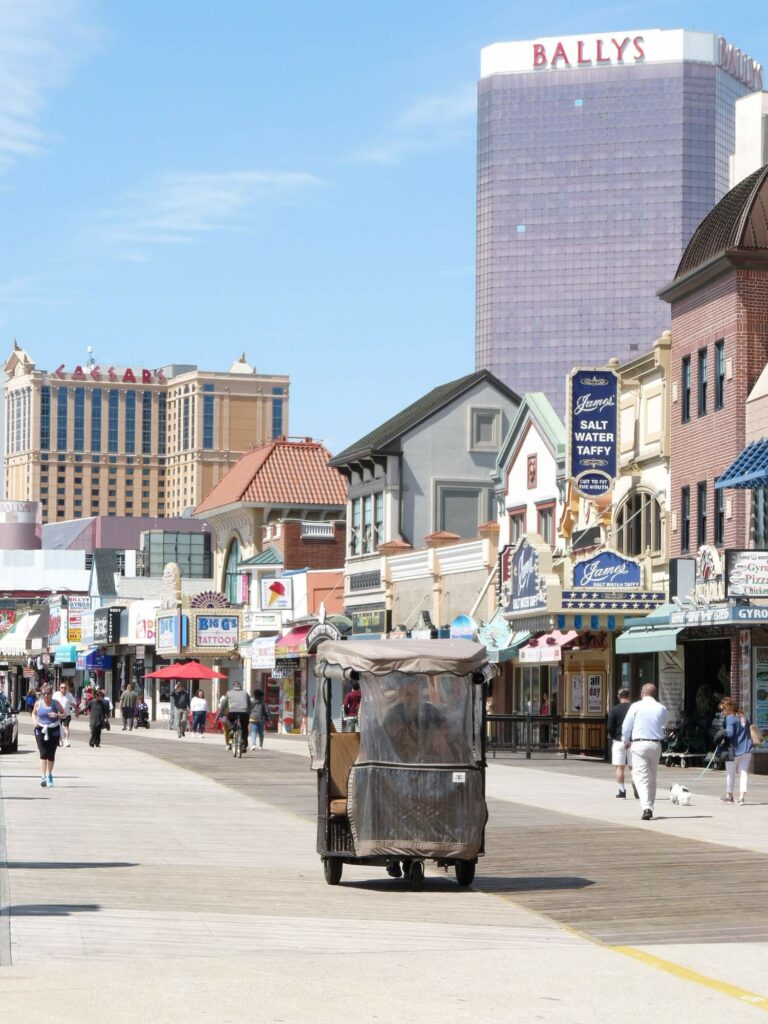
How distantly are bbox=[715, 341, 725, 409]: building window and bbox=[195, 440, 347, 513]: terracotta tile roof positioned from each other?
3658cm

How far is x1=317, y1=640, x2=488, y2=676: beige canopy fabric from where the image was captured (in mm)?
16000

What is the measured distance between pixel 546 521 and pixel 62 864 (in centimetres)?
3489

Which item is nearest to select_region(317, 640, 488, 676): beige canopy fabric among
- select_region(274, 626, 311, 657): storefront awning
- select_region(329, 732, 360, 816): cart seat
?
select_region(329, 732, 360, 816): cart seat

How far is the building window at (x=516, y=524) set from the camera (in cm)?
5316

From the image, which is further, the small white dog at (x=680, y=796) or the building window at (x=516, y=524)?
the building window at (x=516, y=524)

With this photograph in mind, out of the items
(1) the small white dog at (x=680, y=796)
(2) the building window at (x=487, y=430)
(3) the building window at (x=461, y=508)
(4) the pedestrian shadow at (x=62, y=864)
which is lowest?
(1) the small white dog at (x=680, y=796)

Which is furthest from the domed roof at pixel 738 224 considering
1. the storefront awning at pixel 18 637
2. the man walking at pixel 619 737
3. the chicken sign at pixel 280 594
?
the storefront awning at pixel 18 637

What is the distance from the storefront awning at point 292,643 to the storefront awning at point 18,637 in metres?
57.1

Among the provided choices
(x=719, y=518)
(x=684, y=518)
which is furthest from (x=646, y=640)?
(x=684, y=518)

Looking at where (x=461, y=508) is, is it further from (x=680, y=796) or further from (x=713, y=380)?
(x=680, y=796)

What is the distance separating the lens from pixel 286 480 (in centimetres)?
7762

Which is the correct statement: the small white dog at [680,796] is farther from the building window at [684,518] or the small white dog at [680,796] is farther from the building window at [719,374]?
the building window at [684,518]

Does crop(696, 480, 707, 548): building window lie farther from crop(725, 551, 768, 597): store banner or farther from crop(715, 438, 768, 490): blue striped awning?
crop(725, 551, 768, 597): store banner

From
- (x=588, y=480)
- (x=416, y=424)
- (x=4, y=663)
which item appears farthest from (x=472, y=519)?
(x=4, y=663)
